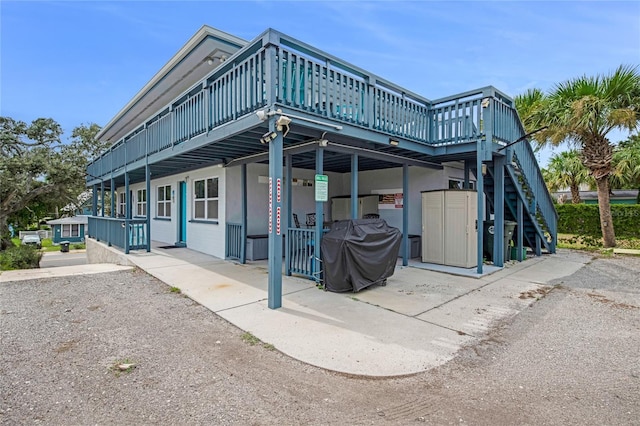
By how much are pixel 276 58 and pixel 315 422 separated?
176 inches

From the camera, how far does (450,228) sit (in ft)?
26.9

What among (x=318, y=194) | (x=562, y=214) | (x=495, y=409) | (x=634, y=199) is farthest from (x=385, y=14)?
(x=634, y=199)

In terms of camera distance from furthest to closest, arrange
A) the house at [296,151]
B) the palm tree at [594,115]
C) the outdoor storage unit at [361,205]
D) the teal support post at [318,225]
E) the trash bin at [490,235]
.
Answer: the outdoor storage unit at [361,205] < the palm tree at [594,115] < the trash bin at [490,235] < the teal support post at [318,225] < the house at [296,151]

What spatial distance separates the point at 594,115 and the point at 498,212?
18.6 feet

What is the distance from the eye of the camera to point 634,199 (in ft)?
70.3

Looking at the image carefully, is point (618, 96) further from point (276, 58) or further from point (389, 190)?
point (276, 58)

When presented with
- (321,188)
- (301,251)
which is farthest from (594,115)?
(301,251)

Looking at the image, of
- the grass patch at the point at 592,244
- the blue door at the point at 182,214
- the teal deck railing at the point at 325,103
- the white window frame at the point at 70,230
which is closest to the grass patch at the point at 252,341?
the teal deck railing at the point at 325,103

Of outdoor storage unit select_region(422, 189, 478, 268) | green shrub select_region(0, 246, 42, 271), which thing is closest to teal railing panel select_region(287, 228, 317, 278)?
outdoor storage unit select_region(422, 189, 478, 268)

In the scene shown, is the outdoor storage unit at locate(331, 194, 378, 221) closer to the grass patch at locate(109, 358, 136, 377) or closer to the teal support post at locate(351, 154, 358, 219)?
the teal support post at locate(351, 154, 358, 219)

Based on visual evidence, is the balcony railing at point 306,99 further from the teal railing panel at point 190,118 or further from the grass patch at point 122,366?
the grass patch at point 122,366

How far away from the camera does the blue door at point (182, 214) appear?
1173cm

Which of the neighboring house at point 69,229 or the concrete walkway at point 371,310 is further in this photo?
the neighboring house at point 69,229

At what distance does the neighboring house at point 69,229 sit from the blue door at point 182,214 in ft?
79.2
